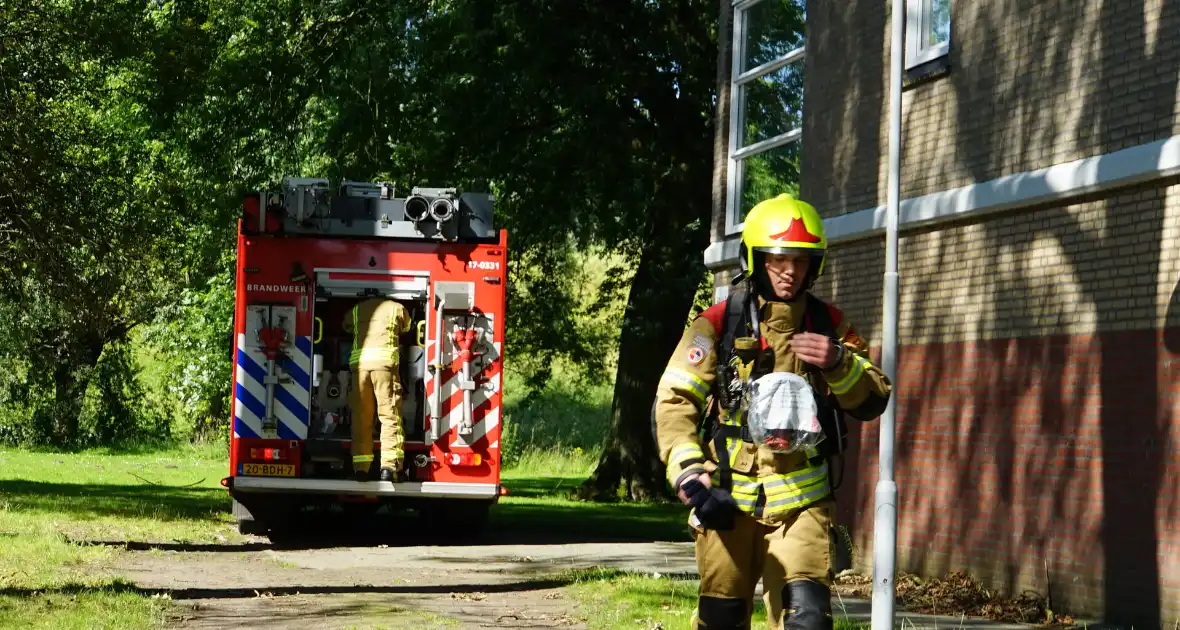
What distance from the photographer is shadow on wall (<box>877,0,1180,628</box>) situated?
9.80 meters

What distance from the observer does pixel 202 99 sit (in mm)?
22312

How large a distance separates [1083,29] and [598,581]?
4.93 meters

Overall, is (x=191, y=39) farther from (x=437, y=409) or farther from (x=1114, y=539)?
(x=1114, y=539)

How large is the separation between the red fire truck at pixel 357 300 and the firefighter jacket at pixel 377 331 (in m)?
0.16

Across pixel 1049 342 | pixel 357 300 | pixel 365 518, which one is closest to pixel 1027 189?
pixel 1049 342

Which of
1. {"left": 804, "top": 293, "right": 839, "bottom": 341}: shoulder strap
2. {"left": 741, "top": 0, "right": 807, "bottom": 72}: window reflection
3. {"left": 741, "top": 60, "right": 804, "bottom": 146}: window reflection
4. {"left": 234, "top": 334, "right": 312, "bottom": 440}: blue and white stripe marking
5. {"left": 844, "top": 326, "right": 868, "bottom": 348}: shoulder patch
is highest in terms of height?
{"left": 741, "top": 0, "right": 807, "bottom": 72}: window reflection

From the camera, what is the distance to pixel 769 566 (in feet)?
19.1

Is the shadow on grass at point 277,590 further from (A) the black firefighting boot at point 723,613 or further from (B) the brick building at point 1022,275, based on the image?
(A) the black firefighting boot at point 723,613

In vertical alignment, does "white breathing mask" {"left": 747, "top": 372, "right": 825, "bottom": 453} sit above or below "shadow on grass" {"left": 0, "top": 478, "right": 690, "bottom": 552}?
above

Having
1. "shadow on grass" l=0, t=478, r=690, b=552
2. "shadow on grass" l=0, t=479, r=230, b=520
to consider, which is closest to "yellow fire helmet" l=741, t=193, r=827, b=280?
"shadow on grass" l=0, t=478, r=690, b=552

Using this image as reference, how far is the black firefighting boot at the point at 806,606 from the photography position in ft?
18.3

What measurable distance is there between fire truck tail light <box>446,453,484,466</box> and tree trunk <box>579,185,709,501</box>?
6.56 meters

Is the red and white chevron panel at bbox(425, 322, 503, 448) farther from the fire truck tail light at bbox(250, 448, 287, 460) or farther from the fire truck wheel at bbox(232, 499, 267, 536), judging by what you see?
the fire truck wheel at bbox(232, 499, 267, 536)

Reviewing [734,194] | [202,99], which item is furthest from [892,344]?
[202,99]
